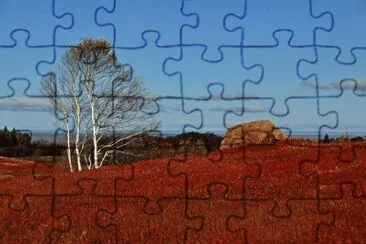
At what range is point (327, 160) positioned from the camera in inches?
645

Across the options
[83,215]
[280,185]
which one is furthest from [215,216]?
[280,185]

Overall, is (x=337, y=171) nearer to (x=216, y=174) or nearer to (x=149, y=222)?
(x=216, y=174)

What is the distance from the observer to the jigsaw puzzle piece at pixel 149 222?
11.0 m

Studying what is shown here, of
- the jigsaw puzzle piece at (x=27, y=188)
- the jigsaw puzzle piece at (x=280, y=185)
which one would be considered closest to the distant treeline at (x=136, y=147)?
the jigsaw puzzle piece at (x=27, y=188)

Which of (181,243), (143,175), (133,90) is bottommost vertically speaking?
(181,243)

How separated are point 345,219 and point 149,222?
3.15m

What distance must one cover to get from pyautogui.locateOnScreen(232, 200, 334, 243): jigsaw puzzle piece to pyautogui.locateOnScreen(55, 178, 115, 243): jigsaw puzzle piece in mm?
2131

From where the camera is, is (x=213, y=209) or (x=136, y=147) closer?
(x=213, y=209)

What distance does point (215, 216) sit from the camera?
459 inches

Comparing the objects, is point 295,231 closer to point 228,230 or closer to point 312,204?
point 228,230

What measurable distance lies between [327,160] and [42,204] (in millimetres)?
6220

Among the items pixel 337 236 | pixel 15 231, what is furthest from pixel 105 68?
pixel 337 236

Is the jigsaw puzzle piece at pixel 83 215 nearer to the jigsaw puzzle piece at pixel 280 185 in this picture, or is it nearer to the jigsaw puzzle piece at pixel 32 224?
the jigsaw puzzle piece at pixel 32 224

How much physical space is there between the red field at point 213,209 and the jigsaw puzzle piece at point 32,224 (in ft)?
0.07
